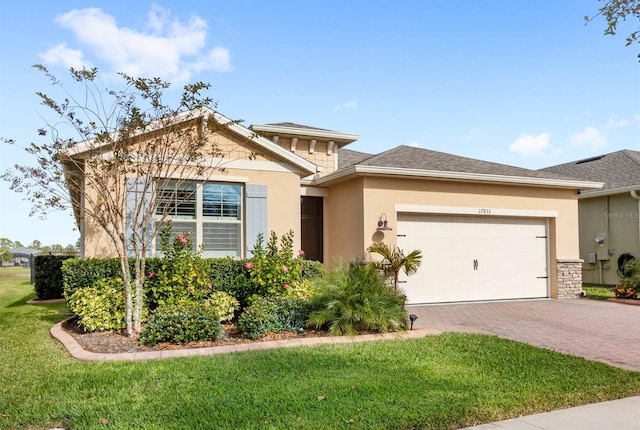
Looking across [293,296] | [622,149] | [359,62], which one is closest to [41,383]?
[293,296]

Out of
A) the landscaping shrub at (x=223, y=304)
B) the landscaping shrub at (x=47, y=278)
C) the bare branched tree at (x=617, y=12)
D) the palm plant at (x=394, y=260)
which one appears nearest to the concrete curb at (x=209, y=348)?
the landscaping shrub at (x=223, y=304)

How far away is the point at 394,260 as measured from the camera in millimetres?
9883

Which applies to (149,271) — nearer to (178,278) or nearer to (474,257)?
(178,278)

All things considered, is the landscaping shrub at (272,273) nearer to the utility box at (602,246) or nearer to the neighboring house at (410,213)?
the neighboring house at (410,213)

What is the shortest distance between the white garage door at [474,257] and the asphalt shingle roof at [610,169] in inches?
174

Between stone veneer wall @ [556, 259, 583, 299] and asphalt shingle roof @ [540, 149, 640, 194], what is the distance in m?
3.75

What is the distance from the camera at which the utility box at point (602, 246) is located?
1543 centimetres

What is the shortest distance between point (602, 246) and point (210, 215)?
44.0 feet

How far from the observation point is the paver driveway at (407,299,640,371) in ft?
21.9

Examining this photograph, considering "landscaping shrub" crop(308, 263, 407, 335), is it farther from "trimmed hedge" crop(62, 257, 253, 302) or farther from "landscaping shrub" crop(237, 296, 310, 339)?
"trimmed hedge" crop(62, 257, 253, 302)

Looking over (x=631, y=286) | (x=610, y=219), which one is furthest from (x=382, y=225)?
(x=610, y=219)

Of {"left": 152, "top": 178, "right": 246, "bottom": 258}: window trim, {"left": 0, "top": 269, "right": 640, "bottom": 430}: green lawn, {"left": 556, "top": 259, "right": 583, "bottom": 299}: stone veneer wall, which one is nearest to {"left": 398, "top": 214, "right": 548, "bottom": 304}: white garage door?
{"left": 556, "top": 259, "right": 583, "bottom": 299}: stone veneer wall

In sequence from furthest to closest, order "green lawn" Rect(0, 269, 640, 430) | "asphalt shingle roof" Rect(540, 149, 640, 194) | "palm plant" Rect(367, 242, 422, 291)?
"asphalt shingle roof" Rect(540, 149, 640, 194)
"palm plant" Rect(367, 242, 422, 291)
"green lawn" Rect(0, 269, 640, 430)

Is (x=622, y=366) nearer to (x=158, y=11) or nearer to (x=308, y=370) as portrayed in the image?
(x=308, y=370)
